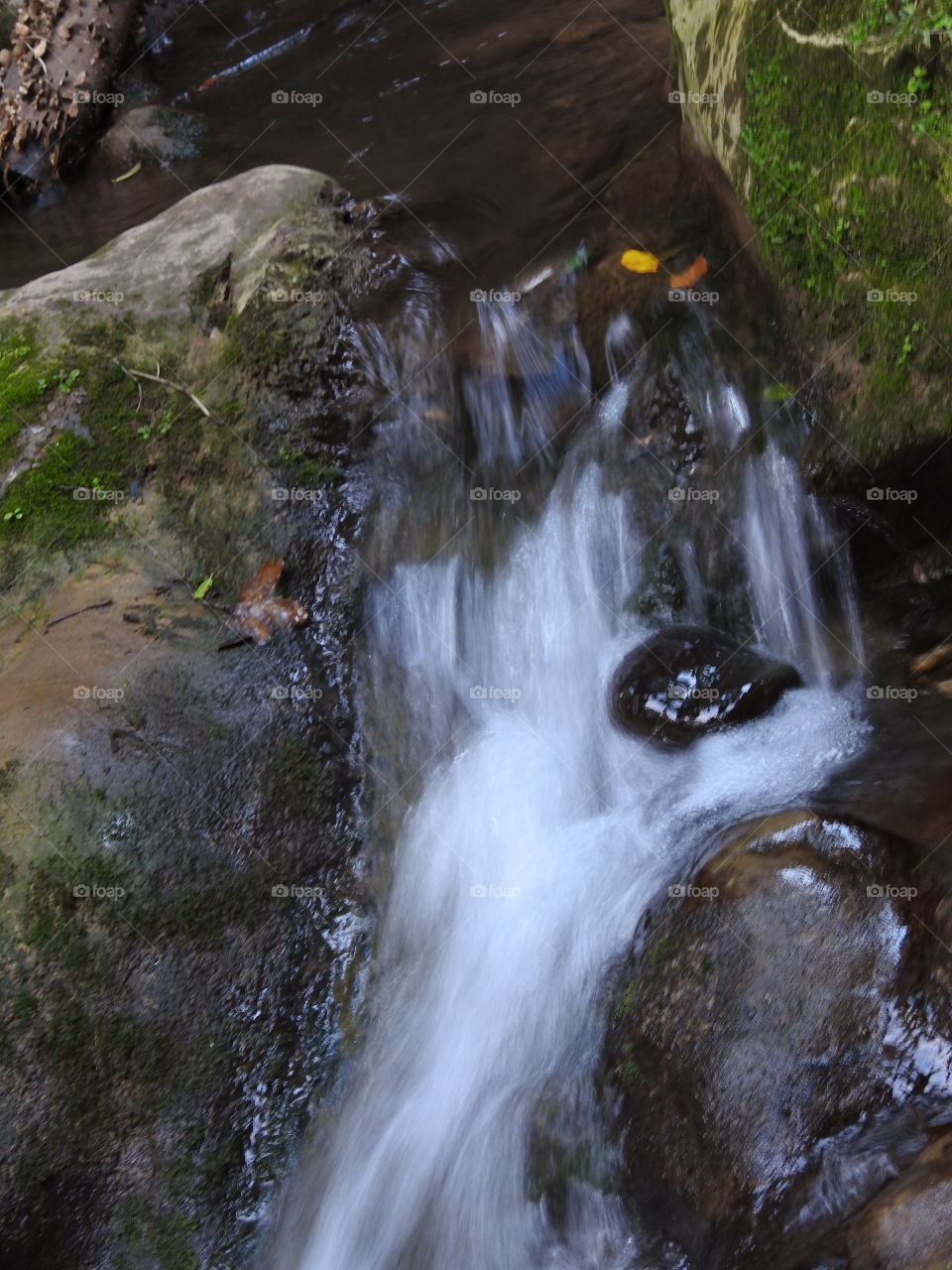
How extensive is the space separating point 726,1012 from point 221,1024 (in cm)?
152

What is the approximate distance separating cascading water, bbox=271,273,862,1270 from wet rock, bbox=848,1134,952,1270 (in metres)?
0.72

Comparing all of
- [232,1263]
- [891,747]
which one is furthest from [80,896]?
[891,747]

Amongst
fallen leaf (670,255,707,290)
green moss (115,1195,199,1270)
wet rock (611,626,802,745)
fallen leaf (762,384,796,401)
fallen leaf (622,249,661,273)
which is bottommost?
green moss (115,1195,199,1270)

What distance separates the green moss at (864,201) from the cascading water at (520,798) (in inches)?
21.1

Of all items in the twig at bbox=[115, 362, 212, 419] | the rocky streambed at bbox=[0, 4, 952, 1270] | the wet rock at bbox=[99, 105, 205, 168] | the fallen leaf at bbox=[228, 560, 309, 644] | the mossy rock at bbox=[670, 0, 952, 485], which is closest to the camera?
the rocky streambed at bbox=[0, 4, 952, 1270]

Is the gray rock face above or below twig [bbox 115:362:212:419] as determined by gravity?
above

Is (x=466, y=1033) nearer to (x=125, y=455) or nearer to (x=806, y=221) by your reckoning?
(x=125, y=455)

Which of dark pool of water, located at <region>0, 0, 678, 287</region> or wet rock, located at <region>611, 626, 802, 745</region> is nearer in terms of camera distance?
wet rock, located at <region>611, 626, 802, 745</region>

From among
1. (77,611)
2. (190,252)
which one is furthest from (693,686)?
(190,252)

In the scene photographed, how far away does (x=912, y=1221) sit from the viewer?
2.01 metres

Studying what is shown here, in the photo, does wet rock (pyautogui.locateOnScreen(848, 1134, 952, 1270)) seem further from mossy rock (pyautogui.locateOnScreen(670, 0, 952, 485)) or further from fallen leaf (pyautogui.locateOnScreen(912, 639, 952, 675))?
mossy rock (pyautogui.locateOnScreen(670, 0, 952, 485))

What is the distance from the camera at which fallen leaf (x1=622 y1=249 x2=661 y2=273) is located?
437 cm

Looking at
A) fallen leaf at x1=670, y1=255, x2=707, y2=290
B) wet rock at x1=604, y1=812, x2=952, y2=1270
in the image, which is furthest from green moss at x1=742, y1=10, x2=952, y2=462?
wet rock at x1=604, y1=812, x2=952, y2=1270

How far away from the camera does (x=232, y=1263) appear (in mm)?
2965
